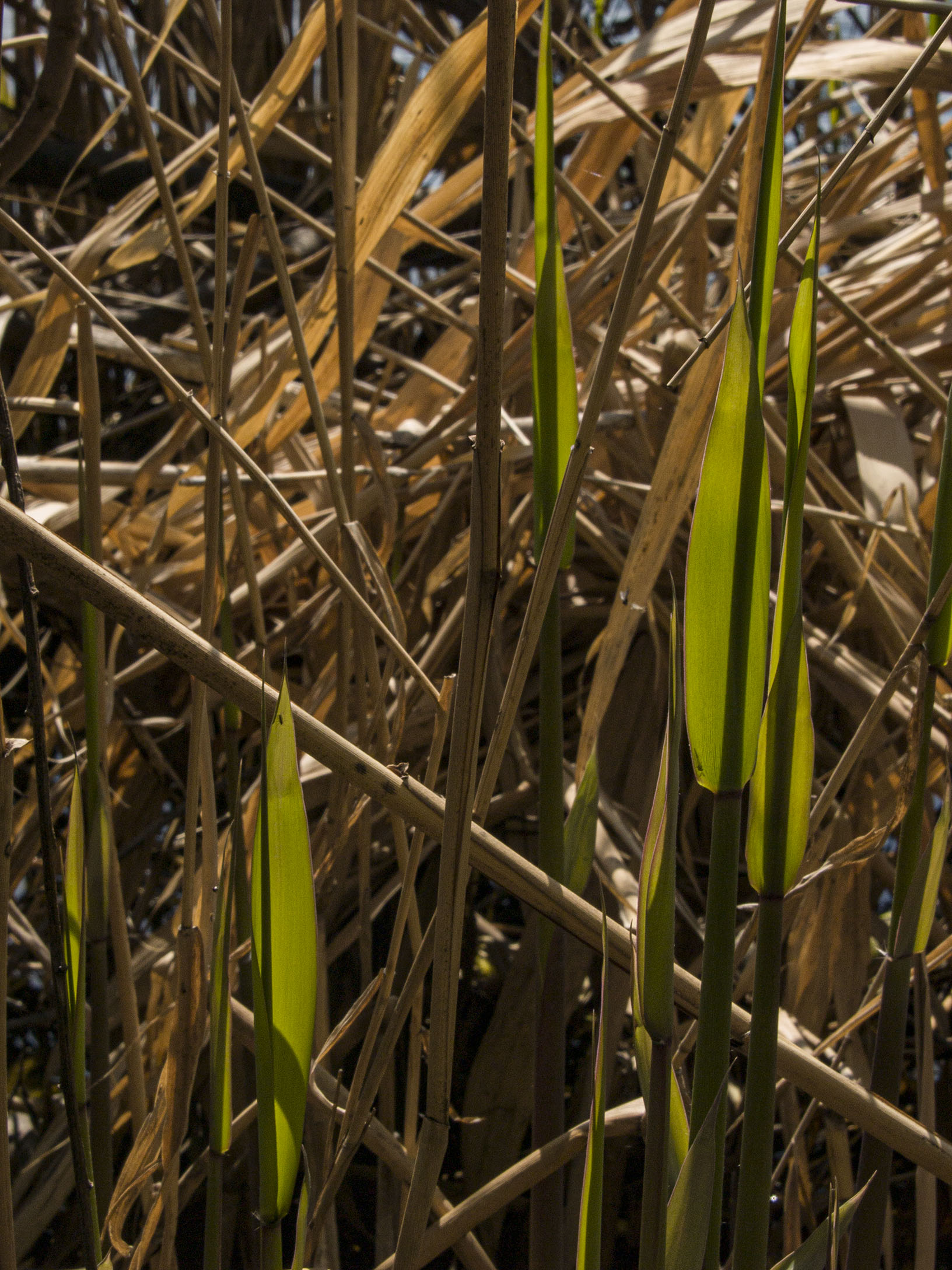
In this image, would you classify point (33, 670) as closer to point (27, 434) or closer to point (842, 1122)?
point (842, 1122)

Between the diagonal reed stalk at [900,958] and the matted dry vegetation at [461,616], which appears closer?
the diagonal reed stalk at [900,958]

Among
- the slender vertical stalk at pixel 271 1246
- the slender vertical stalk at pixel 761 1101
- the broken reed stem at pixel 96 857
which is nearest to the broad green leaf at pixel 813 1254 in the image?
the slender vertical stalk at pixel 761 1101

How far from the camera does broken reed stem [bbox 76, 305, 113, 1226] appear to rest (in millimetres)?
348

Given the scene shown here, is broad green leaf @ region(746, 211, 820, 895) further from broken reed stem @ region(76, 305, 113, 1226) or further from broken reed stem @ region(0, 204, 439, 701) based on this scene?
broken reed stem @ region(76, 305, 113, 1226)

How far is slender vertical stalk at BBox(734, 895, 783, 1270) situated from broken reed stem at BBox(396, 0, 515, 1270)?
7 centimetres

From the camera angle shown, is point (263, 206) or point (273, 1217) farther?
point (263, 206)

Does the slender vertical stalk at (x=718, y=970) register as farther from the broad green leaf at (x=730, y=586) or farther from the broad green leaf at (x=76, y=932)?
the broad green leaf at (x=76, y=932)

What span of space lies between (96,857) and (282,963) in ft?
0.57

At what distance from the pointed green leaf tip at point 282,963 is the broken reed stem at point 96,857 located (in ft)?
0.46

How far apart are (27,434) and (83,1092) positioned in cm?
93

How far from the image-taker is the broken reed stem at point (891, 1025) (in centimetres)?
28

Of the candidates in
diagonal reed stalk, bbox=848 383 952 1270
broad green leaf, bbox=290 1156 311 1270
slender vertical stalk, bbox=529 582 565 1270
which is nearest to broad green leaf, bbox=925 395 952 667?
diagonal reed stalk, bbox=848 383 952 1270

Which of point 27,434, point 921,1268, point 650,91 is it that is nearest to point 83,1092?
point 921,1268

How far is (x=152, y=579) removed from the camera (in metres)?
0.70
